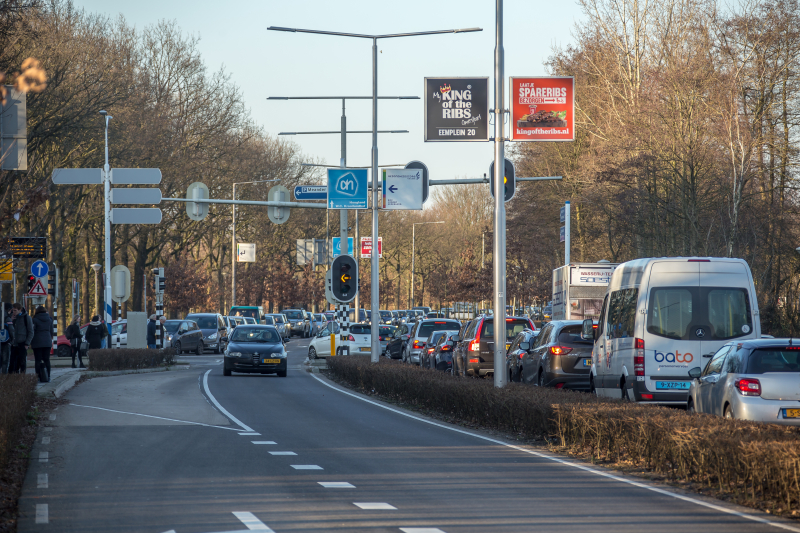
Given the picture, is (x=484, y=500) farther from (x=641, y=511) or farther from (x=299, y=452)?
(x=299, y=452)

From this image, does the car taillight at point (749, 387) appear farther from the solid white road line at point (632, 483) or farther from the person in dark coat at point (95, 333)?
the person in dark coat at point (95, 333)

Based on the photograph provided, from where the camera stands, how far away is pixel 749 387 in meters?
12.2

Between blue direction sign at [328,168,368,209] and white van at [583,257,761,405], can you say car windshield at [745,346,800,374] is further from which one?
blue direction sign at [328,168,368,209]

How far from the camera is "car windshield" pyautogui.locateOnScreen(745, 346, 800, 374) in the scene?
1233 cm

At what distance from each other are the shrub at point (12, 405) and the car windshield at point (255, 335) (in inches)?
561

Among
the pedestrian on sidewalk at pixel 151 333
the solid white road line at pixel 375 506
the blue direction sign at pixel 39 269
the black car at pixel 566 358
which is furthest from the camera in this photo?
the pedestrian on sidewalk at pixel 151 333

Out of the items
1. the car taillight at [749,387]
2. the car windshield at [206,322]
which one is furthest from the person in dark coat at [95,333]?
the car taillight at [749,387]

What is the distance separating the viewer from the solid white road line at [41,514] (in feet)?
26.6

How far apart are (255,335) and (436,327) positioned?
22.2 feet

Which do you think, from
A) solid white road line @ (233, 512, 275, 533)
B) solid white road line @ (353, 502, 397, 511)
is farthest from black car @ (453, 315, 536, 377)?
solid white road line @ (233, 512, 275, 533)

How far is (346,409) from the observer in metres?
19.5

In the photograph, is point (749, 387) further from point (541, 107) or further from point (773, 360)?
point (541, 107)

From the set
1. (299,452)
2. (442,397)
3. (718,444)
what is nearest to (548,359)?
(442,397)

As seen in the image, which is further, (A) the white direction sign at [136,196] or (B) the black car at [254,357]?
(B) the black car at [254,357]
